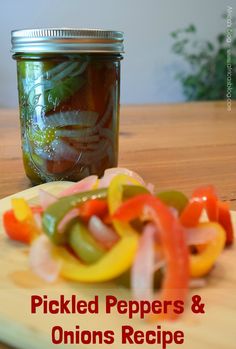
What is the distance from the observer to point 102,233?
2.03 ft

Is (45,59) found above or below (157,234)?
above

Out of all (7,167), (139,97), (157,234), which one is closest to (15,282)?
(157,234)

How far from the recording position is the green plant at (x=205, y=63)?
Answer: 3137 millimetres

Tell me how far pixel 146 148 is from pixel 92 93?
18.4 inches

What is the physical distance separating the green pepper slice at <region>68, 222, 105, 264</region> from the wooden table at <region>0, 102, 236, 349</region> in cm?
13

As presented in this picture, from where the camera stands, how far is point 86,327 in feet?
1.69

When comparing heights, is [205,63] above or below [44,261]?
above

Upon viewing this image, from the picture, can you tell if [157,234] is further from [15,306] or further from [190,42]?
[190,42]

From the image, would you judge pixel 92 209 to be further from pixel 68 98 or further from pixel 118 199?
pixel 68 98

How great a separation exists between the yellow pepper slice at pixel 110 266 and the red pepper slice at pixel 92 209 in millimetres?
66

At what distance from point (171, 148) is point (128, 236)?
0.79m

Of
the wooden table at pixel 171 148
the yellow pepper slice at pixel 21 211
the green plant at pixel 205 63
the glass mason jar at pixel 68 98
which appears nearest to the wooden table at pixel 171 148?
the wooden table at pixel 171 148

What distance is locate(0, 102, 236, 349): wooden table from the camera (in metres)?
1.06

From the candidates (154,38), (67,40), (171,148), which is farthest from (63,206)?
(154,38)
